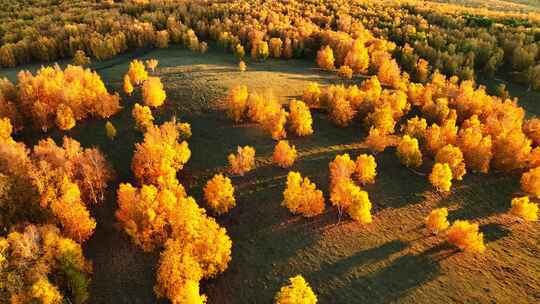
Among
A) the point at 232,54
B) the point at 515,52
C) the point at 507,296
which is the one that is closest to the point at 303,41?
the point at 232,54

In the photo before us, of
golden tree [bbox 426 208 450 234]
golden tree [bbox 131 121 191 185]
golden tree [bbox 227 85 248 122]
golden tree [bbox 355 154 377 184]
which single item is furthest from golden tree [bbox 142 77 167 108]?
golden tree [bbox 426 208 450 234]

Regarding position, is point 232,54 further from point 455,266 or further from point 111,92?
point 455,266

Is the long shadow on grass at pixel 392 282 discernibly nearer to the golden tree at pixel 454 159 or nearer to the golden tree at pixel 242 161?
the golden tree at pixel 454 159

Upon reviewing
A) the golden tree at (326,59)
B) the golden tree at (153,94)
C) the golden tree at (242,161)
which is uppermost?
the golden tree at (326,59)

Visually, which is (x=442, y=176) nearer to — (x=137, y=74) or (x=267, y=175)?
(x=267, y=175)

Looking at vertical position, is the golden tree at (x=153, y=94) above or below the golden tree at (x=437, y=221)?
above

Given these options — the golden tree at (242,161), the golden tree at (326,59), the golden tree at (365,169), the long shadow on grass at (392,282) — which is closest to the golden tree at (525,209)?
the long shadow on grass at (392,282)
